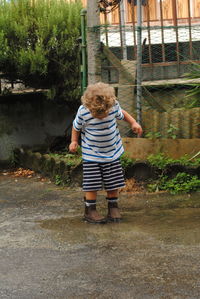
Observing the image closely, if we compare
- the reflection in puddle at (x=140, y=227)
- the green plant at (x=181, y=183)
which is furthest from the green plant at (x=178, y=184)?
the reflection in puddle at (x=140, y=227)

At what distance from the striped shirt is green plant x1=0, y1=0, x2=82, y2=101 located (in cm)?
208

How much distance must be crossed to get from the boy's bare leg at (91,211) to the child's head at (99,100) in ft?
2.48

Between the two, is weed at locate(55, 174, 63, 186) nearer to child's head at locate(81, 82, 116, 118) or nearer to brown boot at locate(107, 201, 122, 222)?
brown boot at locate(107, 201, 122, 222)

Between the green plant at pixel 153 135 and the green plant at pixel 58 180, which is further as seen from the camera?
the green plant at pixel 58 180

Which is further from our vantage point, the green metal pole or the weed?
the weed

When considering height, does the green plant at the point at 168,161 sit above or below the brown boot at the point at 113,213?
above

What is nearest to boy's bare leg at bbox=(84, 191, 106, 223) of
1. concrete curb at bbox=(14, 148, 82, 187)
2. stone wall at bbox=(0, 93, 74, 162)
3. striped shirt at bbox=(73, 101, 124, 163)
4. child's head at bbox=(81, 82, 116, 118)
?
striped shirt at bbox=(73, 101, 124, 163)

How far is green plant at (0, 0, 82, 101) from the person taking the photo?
22.6ft

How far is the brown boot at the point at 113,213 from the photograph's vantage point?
505cm

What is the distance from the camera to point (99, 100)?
15.9 feet

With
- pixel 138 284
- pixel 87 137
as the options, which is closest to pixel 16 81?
pixel 87 137

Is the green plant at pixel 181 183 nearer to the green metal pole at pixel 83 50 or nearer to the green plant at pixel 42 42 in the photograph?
the green metal pole at pixel 83 50

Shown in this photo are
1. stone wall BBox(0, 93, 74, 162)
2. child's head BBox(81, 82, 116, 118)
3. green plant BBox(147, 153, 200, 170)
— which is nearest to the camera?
child's head BBox(81, 82, 116, 118)

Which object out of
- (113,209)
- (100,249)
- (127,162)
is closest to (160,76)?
(127,162)
